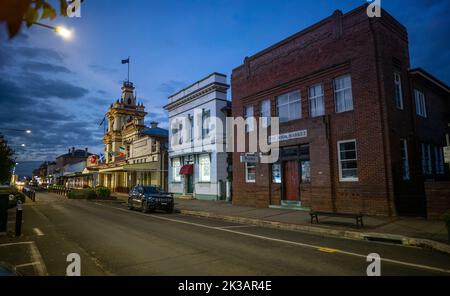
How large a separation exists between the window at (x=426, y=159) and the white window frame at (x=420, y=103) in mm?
1904

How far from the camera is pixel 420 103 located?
18250 millimetres

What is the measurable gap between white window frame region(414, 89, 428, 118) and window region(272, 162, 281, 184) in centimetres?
863

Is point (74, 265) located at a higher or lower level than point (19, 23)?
lower

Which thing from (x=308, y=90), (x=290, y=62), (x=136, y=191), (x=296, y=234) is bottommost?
(x=296, y=234)

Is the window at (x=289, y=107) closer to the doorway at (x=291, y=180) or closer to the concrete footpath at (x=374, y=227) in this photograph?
the doorway at (x=291, y=180)

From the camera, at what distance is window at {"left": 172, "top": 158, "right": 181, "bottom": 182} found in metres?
30.6

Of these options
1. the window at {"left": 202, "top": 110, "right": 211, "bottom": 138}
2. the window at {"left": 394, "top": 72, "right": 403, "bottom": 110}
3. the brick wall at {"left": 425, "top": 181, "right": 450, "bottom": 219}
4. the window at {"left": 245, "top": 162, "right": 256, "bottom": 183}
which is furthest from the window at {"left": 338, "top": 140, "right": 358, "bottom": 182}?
the window at {"left": 202, "top": 110, "right": 211, "bottom": 138}

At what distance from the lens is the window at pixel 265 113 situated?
19672 millimetres

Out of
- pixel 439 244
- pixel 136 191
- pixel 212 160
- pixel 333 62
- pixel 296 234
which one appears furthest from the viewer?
pixel 212 160

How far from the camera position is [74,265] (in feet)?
21.5
